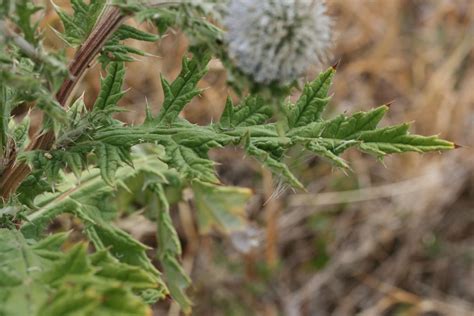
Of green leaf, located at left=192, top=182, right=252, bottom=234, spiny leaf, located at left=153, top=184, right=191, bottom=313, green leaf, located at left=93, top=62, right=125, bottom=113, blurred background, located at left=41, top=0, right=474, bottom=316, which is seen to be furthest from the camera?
blurred background, located at left=41, top=0, right=474, bottom=316

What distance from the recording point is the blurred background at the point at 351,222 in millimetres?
4852

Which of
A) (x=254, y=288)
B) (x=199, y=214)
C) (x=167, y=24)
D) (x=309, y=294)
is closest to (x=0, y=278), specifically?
(x=167, y=24)

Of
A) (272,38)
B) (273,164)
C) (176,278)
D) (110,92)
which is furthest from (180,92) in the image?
(176,278)

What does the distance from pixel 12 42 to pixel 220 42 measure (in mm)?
493

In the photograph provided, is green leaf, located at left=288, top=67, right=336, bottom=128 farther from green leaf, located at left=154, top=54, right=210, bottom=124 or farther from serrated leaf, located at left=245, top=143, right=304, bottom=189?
green leaf, located at left=154, top=54, right=210, bottom=124

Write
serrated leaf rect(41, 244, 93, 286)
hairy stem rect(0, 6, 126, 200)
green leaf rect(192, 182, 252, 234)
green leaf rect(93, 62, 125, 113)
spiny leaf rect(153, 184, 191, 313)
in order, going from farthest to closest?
green leaf rect(192, 182, 252, 234) < spiny leaf rect(153, 184, 191, 313) < green leaf rect(93, 62, 125, 113) < hairy stem rect(0, 6, 126, 200) < serrated leaf rect(41, 244, 93, 286)

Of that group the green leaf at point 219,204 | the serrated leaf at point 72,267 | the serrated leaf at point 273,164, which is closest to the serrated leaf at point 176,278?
the green leaf at point 219,204

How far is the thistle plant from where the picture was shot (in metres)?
1.66

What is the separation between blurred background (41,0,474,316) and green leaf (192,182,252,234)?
3.66ft

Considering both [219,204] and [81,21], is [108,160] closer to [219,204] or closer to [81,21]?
[81,21]

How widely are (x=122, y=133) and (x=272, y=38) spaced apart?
2.12ft

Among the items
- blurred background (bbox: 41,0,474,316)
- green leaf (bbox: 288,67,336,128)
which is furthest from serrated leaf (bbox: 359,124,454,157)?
blurred background (bbox: 41,0,474,316)

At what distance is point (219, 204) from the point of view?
133 inches

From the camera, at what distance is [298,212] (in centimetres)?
524
